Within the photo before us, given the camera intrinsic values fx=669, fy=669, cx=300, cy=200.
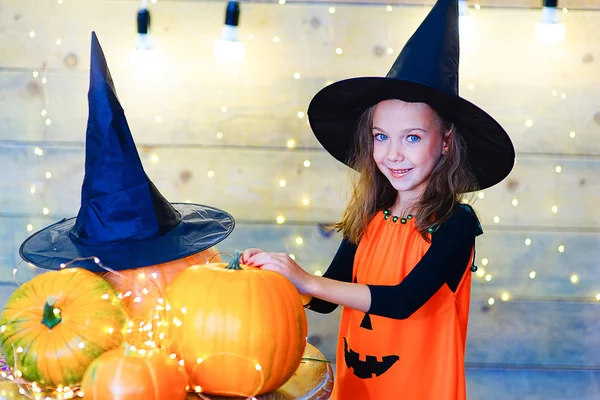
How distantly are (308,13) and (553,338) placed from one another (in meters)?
1.09

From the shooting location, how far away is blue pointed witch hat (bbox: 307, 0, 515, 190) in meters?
1.09

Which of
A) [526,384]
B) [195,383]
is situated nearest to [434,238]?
[195,383]

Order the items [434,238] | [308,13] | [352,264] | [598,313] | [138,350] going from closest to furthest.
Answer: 1. [138,350]
2. [434,238]
3. [352,264]
4. [308,13]
5. [598,313]

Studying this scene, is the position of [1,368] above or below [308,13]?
below

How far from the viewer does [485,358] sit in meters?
1.82

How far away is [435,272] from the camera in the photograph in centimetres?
113

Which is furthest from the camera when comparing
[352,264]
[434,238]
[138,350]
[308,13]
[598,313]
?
[598,313]

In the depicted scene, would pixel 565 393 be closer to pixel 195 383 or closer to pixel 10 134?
pixel 195 383

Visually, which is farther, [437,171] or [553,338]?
[553,338]

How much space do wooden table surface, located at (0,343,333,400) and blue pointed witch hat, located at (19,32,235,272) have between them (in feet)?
0.62

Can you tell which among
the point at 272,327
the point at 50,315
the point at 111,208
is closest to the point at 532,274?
the point at 272,327

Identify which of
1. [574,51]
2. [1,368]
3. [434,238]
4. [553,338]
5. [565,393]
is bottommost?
[565,393]

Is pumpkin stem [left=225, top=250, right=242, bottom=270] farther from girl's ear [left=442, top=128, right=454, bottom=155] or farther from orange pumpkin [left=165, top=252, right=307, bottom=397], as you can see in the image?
girl's ear [left=442, top=128, right=454, bottom=155]

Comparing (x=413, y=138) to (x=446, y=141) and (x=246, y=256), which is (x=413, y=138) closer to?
(x=446, y=141)
